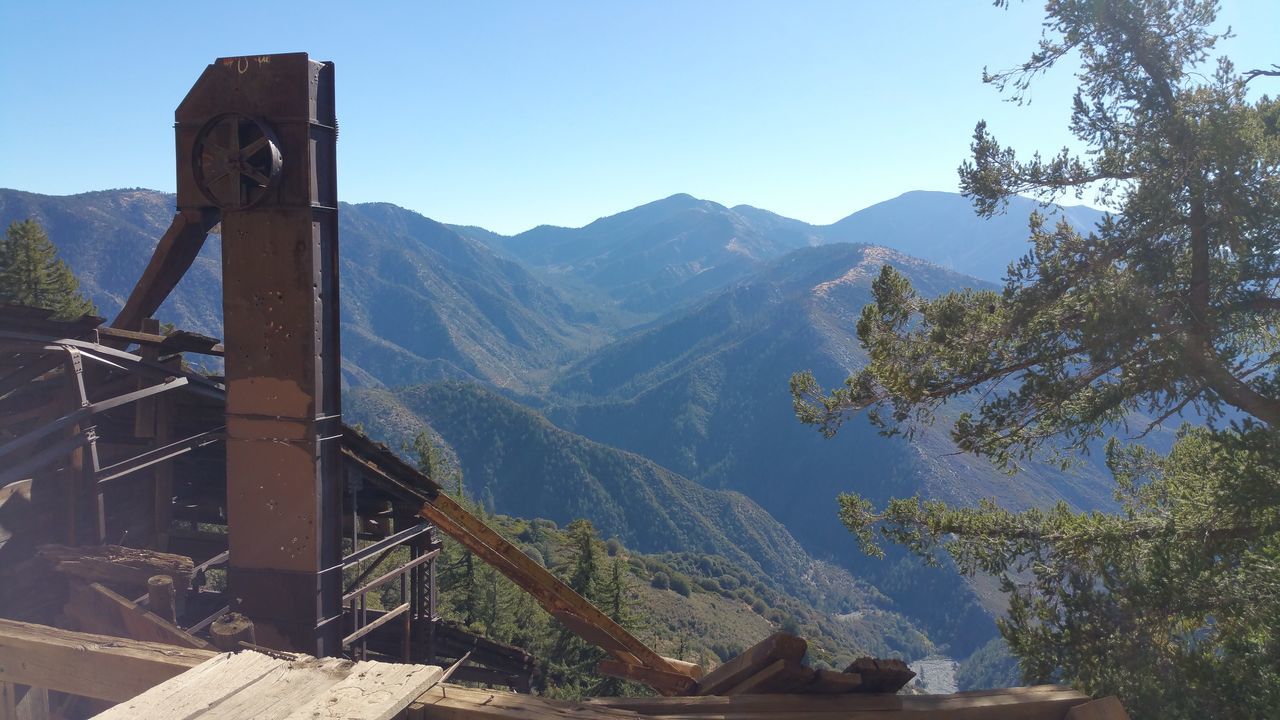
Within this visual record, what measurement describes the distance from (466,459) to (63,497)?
160323mm

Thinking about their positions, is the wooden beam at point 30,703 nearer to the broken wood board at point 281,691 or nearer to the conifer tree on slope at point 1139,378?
the broken wood board at point 281,691

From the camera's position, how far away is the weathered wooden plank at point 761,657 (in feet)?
9.45

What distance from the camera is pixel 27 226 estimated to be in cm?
3656

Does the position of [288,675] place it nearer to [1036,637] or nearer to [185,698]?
[185,698]

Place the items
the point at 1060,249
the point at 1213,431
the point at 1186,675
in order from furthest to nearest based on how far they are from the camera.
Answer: the point at 1060,249 < the point at 1213,431 < the point at 1186,675

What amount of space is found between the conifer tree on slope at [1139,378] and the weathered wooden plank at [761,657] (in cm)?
512

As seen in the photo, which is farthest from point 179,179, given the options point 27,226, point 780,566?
point 780,566

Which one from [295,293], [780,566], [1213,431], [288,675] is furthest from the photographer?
[780,566]

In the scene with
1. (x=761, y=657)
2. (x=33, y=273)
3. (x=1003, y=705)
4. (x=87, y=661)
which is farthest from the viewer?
(x=33, y=273)

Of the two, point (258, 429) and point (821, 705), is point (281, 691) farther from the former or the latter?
point (258, 429)

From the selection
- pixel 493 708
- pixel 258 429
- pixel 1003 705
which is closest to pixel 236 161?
pixel 258 429

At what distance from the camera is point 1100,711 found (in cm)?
250

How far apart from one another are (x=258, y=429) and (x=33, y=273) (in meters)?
40.2

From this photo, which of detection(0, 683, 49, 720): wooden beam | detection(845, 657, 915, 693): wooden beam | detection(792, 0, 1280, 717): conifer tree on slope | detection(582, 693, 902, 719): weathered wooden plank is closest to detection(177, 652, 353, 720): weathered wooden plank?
detection(582, 693, 902, 719): weathered wooden plank
